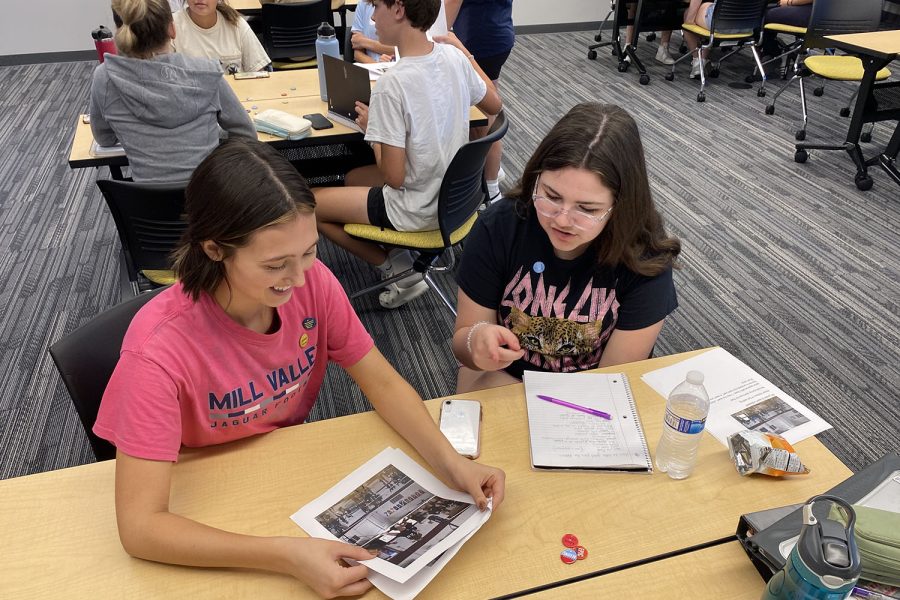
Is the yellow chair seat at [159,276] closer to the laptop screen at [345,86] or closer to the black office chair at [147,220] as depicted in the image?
the black office chair at [147,220]

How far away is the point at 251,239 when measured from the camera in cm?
115

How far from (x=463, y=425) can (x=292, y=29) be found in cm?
364

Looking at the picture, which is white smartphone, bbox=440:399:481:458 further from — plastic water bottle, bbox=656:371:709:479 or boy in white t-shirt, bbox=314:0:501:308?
boy in white t-shirt, bbox=314:0:501:308

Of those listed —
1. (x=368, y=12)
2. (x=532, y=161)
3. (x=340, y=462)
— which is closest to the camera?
(x=340, y=462)

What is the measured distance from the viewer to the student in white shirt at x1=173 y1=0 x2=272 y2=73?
345 cm

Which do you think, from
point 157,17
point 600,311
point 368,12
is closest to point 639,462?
point 600,311

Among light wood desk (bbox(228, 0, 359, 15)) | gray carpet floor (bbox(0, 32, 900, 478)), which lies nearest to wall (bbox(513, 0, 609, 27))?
gray carpet floor (bbox(0, 32, 900, 478))

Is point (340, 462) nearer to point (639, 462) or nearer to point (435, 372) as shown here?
point (639, 462)

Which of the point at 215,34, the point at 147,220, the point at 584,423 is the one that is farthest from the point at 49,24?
the point at 584,423

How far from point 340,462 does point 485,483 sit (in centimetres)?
28

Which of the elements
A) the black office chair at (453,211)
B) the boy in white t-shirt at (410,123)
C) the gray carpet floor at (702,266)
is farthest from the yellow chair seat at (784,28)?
the black office chair at (453,211)

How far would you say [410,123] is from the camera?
2.34m

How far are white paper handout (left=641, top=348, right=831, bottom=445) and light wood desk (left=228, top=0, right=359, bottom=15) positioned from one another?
4141 millimetres

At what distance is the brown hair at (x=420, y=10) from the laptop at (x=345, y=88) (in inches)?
15.4
